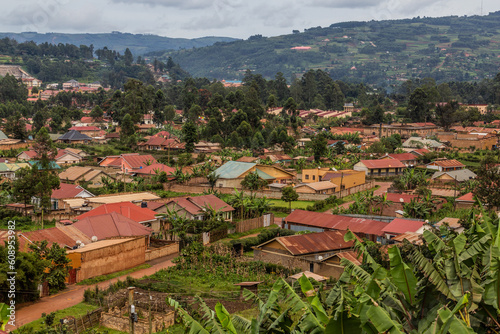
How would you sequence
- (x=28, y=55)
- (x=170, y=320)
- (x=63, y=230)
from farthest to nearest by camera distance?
(x=28, y=55)
(x=63, y=230)
(x=170, y=320)

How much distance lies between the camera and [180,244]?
77.5 ft

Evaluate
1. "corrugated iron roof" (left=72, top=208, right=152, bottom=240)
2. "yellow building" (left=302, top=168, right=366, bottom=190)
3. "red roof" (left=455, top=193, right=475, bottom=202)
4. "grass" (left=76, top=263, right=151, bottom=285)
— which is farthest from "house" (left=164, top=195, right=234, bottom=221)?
"red roof" (left=455, top=193, right=475, bottom=202)

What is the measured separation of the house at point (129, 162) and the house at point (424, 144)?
88.6ft

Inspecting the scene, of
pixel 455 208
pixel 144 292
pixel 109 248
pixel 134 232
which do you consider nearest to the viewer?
pixel 144 292

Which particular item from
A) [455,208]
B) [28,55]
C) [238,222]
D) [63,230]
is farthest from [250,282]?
[28,55]

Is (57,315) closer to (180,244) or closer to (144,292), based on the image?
(144,292)

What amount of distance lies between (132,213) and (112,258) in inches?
241

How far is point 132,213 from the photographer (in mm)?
25891

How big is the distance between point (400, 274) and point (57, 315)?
10.9 m

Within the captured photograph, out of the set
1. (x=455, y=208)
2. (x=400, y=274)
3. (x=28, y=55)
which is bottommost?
(x=455, y=208)

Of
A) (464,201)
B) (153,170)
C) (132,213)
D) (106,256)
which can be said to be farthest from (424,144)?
(106,256)

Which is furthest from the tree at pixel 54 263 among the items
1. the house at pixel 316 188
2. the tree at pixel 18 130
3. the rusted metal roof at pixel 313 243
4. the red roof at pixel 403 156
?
the tree at pixel 18 130

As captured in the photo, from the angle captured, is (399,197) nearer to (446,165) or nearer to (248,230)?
(248,230)

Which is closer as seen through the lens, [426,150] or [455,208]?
[455,208]
